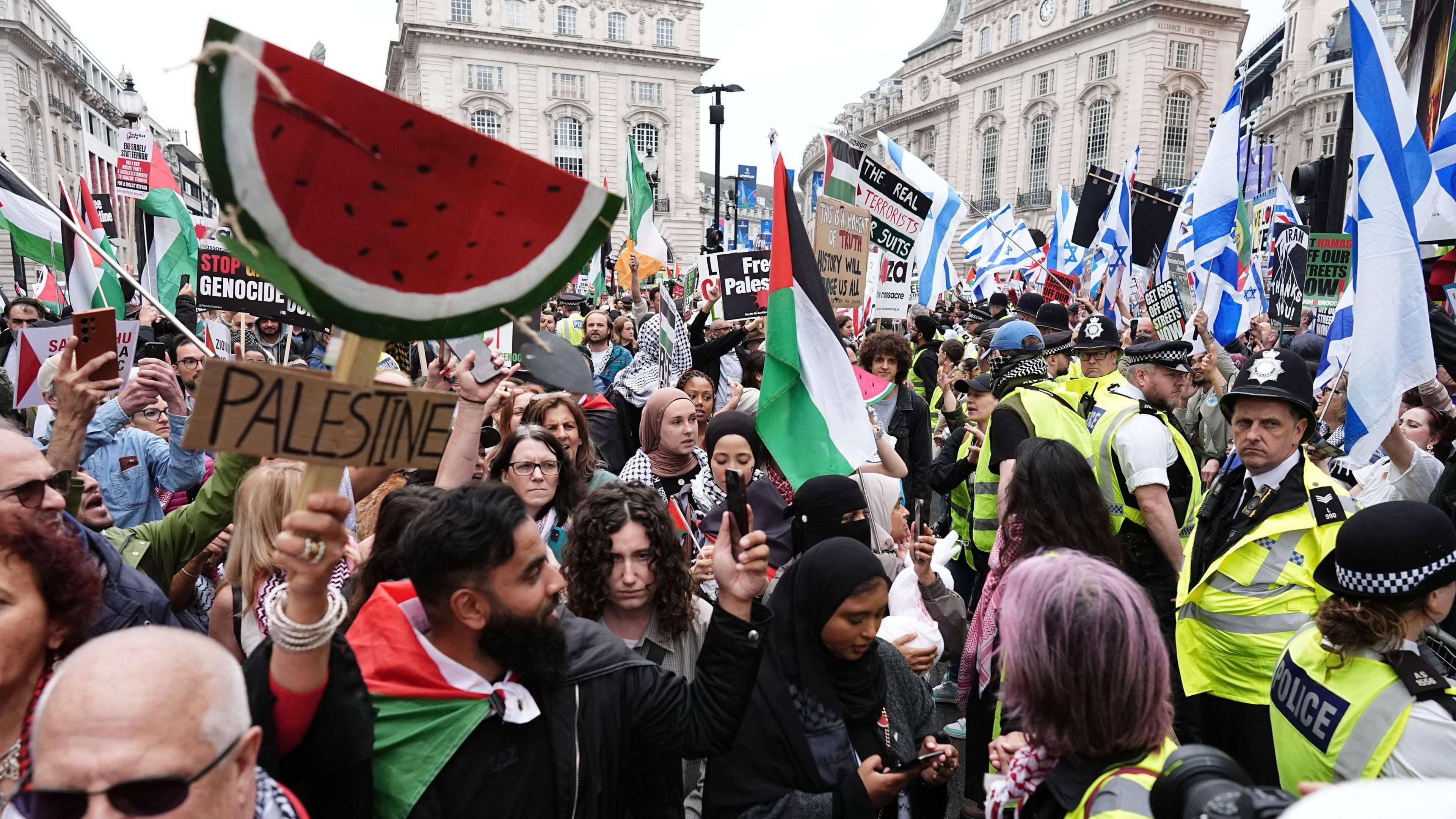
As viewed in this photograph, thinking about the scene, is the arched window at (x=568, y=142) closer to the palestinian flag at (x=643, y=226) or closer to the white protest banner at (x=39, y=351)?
the palestinian flag at (x=643, y=226)

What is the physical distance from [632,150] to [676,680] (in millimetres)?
11340

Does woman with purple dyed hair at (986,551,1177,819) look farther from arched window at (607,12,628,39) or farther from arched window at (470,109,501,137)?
arched window at (607,12,628,39)

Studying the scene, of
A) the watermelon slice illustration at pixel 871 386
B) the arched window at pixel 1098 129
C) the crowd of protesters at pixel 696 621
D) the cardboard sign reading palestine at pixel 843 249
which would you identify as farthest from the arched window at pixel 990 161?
the crowd of protesters at pixel 696 621

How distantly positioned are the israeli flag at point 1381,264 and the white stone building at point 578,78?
5629cm

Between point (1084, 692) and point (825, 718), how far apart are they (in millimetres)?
827

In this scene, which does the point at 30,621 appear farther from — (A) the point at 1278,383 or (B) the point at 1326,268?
(B) the point at 1326,268

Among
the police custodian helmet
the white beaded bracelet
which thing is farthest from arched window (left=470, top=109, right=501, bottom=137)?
the white beaded bracelet

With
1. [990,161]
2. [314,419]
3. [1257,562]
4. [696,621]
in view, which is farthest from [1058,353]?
[990,161]

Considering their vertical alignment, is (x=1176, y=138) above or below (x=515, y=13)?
below

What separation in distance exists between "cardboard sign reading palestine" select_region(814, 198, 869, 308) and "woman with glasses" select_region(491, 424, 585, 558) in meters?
2.40

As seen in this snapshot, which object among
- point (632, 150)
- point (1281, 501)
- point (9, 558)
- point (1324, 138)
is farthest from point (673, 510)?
point (1324, 138)

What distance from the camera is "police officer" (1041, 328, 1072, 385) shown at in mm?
6332

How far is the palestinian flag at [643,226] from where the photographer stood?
41.2 feet

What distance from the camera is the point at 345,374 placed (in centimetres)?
159
